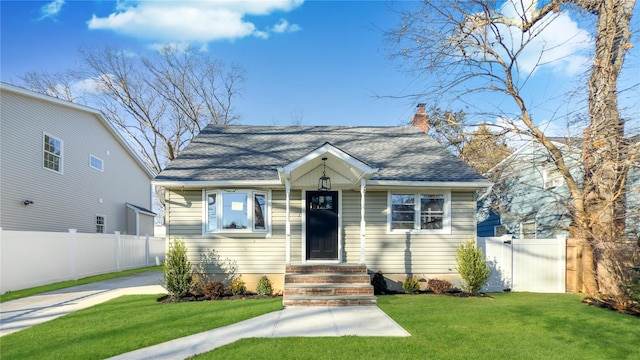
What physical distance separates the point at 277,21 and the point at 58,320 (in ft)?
44.5

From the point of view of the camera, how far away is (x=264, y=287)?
28.0ft

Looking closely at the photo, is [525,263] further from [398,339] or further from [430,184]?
[398,339]

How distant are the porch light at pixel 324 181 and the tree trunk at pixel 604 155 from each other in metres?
6.57

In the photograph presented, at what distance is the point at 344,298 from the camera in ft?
24.2

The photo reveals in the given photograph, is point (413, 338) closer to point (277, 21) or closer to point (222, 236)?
point (222, 236)

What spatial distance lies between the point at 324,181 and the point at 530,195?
9.97 metres

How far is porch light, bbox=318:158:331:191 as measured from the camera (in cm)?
854

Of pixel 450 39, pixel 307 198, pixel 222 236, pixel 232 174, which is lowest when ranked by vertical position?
pixel 222 236

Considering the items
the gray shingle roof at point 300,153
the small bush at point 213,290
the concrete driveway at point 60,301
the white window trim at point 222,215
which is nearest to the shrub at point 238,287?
the small bush at point 213,290

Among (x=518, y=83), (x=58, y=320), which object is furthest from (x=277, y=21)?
(x=58, y=320)

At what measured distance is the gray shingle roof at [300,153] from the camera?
9.02 metres

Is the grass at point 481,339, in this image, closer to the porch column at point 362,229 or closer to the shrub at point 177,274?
the porch column at point 362,229

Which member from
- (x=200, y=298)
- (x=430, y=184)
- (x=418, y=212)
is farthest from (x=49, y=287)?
(x=430, y=184)

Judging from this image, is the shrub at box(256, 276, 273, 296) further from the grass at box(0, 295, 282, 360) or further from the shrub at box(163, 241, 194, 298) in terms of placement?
the shrub at box(163, 241, 194, 298)
